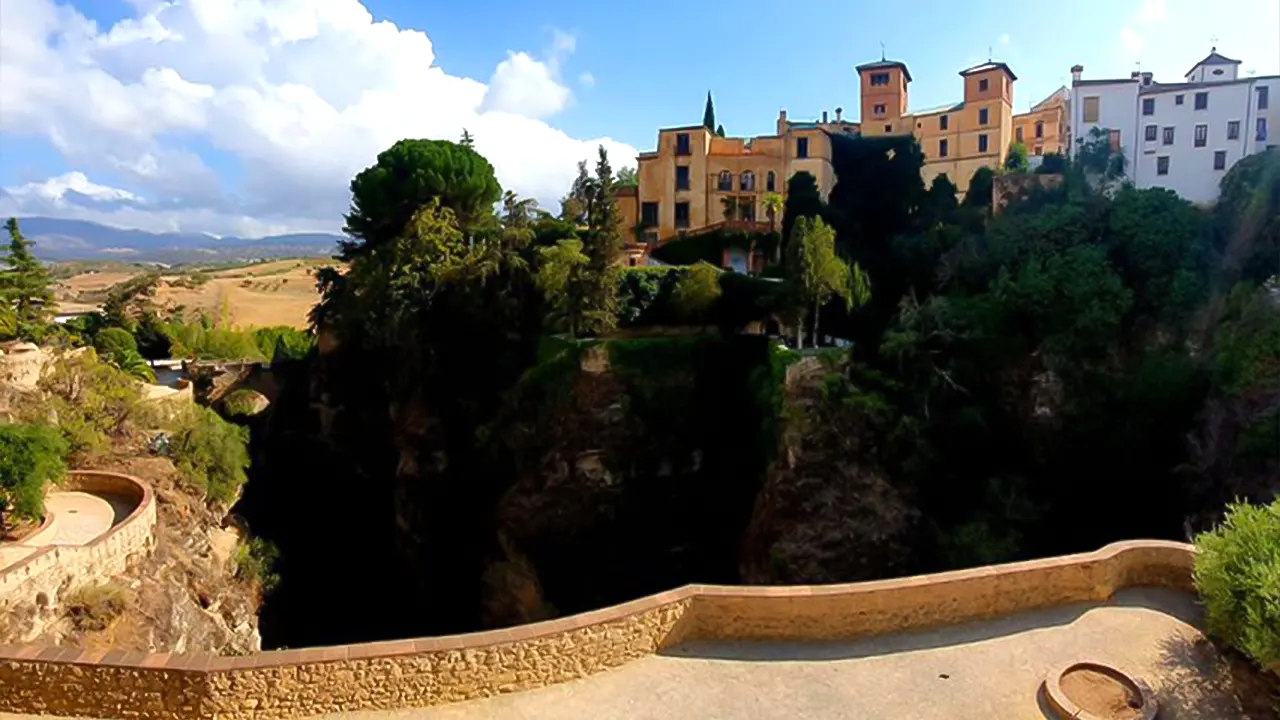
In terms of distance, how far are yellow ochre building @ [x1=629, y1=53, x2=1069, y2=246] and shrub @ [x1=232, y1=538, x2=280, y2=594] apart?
72.2 ft

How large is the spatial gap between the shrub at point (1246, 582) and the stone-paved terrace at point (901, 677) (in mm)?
800

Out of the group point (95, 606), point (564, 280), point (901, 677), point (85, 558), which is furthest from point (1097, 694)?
point (564, 280)

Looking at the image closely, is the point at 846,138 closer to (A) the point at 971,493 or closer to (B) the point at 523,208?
(B) the point at 523,208

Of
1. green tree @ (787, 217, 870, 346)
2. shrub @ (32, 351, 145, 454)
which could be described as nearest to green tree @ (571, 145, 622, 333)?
green tree @ (787, 217, 870, 346)

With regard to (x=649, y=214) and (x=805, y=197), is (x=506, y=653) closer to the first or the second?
(x=805, y=197)

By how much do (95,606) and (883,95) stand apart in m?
39.7

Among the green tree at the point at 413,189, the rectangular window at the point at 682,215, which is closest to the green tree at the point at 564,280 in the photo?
the green tree at the point at 413,189

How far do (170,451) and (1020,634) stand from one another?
24.2 metres

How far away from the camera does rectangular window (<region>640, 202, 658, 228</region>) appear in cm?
3903

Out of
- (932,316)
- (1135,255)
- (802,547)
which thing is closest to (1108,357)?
(1135,255)

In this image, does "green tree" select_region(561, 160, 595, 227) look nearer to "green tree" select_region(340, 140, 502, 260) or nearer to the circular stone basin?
"green tree" select_region(340, 140, 502, 260)

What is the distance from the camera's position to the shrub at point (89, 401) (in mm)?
22359

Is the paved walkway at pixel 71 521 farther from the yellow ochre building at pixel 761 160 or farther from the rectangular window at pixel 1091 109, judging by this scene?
the rectangular window at pixel 1091 109

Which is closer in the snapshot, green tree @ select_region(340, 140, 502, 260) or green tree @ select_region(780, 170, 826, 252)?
green tree @ select_region(780, 170, 826, 252)
